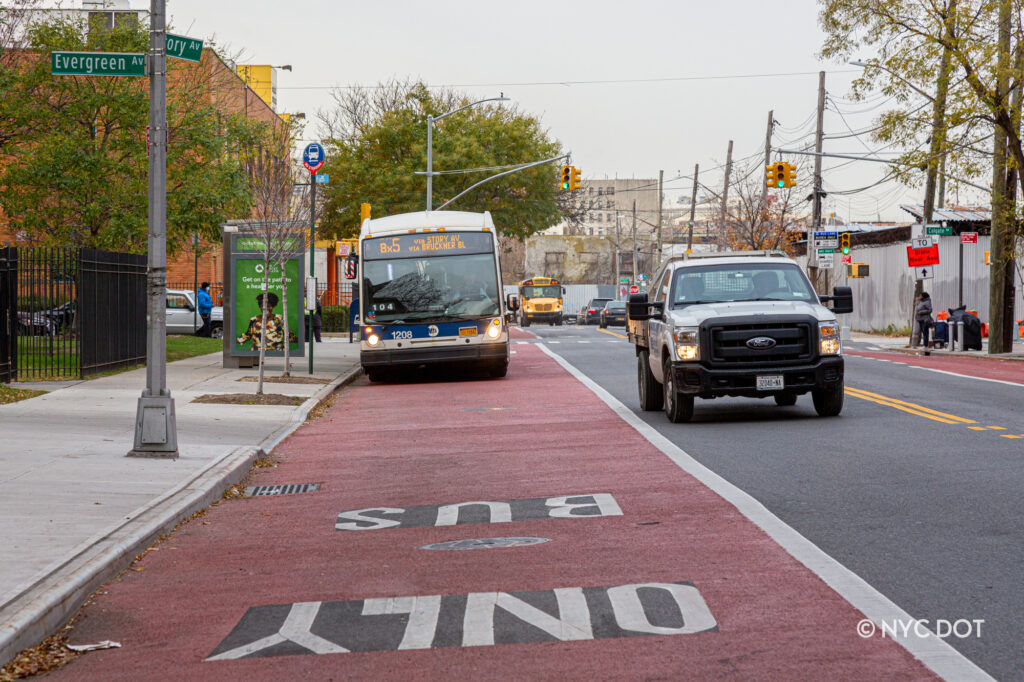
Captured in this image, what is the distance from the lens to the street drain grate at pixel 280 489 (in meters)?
11.5

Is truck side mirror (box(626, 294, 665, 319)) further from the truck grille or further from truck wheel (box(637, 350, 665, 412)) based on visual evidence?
truck wheel (box(637, 350, 665, 412))

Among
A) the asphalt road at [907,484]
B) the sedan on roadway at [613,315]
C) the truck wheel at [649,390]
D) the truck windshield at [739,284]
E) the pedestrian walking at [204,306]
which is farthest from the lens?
the sedan on roadway at [613,315]

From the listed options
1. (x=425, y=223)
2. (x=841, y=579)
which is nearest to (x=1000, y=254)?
(x=425, y=223)

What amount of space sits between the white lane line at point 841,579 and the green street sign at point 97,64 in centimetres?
656

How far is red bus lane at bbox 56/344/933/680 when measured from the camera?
224 inches

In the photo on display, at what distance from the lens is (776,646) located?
5715 millimetres

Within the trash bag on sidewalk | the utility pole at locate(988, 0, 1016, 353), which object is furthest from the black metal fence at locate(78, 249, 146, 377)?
the trash bag on sidewalk

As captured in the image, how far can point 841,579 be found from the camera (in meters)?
6.89

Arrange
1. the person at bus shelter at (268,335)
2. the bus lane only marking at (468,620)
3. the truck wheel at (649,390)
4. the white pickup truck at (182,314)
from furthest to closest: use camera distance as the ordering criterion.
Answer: the white pickup truck at (182,314) → the person at bus shelter at (268,335) → the truck wheel at (649,390) → the bus lane only marking at (468,620)

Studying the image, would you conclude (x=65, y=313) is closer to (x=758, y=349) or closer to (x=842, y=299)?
(x=758, y=349)

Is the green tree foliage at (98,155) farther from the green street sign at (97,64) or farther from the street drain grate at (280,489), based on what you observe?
the street drain grate at (280,489)

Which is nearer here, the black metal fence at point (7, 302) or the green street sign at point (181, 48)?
the green street sign at point (181, 48)

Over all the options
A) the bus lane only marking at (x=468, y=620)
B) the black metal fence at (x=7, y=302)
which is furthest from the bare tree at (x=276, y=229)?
the bus lane only marking at (x=468, y=620)

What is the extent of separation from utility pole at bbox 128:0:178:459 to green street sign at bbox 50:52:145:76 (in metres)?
0.18
